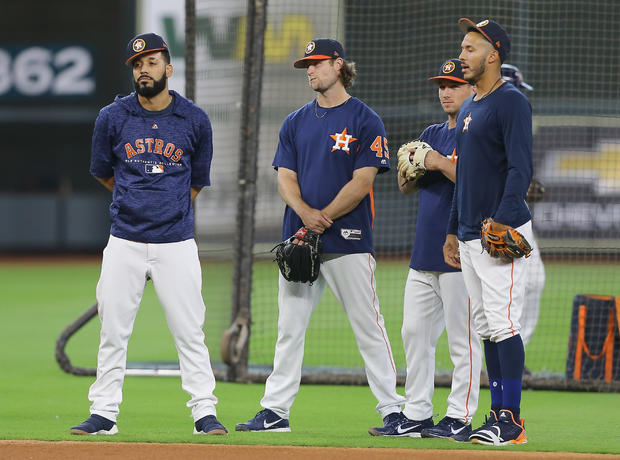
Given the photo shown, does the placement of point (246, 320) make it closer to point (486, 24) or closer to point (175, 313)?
point (175, 313)

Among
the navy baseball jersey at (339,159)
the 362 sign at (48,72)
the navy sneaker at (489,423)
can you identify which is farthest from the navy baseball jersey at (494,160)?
the 362 sign at (48,72)

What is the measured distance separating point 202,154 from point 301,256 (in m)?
0.81

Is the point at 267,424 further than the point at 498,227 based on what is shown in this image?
Yes

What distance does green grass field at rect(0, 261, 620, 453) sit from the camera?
572 centimetres

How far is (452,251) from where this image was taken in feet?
18.6

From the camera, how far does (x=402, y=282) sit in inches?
601

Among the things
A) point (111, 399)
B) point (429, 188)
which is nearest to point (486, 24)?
point (429, 188)

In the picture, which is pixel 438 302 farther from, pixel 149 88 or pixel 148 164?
pixel 149 88

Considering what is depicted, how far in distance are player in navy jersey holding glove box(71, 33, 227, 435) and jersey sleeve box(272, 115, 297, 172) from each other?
1.93 ft

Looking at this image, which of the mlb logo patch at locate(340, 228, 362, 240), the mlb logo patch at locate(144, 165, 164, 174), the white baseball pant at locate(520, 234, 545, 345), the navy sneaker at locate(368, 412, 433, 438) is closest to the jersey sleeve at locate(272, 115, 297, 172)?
the mlb logo patch at locate(340, 228, 362, 240)

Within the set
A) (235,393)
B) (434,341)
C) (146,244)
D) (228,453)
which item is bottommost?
(235,393)

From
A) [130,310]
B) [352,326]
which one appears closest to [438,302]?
[352,326]

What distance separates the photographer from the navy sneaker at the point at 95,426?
17.8 ft

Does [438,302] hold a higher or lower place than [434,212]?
lower
